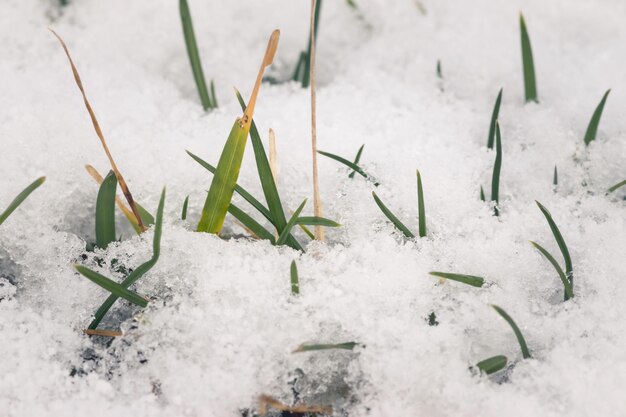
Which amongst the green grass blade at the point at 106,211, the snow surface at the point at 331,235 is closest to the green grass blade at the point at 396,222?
the snow surface at the point at 331,235

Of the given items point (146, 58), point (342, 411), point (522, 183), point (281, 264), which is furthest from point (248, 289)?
point (146, 58)

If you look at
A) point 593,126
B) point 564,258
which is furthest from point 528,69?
point 564,258

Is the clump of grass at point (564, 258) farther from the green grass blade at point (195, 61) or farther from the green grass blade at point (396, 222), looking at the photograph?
the green grass blade at point (195, 61)

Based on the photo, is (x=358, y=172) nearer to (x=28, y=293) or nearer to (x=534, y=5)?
(x=28, y=293)

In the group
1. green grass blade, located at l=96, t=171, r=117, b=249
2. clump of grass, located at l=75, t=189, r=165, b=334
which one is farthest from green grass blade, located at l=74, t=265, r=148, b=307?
green grass blade, located at l=96, t=171, r=117, b=249

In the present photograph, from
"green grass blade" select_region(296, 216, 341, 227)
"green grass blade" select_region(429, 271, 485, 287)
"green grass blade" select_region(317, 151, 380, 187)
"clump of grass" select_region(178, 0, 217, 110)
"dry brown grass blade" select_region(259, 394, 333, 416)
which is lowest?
"dry brown grass blade" select_region(259, 394, 333, 416)

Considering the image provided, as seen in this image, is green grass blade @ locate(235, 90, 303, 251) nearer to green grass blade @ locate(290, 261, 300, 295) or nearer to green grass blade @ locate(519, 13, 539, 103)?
green grass blade @ locate(290, 261, 300, 295)
